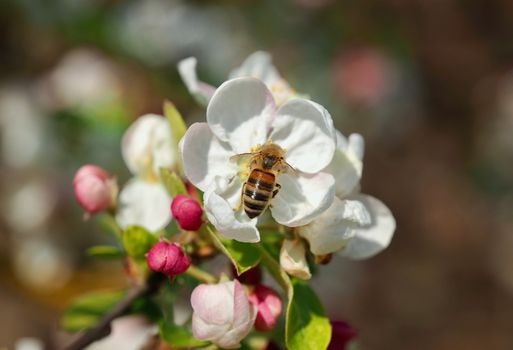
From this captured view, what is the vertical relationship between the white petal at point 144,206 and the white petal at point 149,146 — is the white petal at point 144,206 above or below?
below

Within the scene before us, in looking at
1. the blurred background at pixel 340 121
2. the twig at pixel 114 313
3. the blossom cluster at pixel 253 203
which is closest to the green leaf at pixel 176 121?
the blossom cluster at pixel 253 203

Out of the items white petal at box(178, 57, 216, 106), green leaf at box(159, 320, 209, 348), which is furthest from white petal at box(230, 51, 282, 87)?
green leaf at box(159, 320, 209, 348)

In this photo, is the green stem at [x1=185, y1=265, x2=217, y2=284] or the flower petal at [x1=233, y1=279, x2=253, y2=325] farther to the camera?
the green stem at [x1=185, y1=265, x2=217, y2=284]

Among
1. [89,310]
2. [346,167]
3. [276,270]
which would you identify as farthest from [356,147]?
[89,310]

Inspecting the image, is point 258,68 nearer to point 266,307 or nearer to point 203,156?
point 203,156

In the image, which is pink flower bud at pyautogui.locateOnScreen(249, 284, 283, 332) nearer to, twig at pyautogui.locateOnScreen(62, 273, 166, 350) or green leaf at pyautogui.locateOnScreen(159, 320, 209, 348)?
green leaf at pyautogui.locateOnScreen(159, 320, 209, 348)

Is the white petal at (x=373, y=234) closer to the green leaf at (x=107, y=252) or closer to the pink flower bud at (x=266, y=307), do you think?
the pink flower bud at (x=266, y=307)

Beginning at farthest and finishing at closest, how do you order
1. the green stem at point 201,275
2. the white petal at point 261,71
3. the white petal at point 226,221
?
1. the white petal at point 261,71
2. the green stem at point 201,275
3. the white petal at point 226,221
